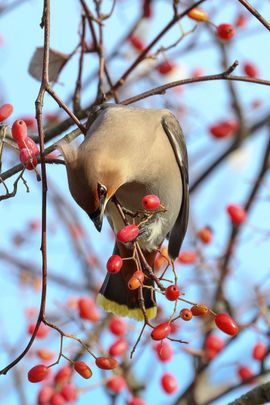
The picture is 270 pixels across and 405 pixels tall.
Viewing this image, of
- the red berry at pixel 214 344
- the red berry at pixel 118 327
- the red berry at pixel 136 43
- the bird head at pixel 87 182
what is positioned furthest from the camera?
the red berry at pixel 136 43

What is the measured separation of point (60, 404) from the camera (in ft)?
11.2

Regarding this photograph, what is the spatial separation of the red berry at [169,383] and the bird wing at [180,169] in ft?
2.07

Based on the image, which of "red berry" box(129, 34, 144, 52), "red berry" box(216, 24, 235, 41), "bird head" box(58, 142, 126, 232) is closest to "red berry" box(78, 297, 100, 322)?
"bird head" box(58, 142, 126, 232)

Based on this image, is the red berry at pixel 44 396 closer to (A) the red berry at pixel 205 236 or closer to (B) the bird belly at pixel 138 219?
(B) the bird belly at pixel 138 219

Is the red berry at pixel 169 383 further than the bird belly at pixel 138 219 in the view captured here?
Yes

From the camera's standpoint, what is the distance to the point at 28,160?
7.14 ft

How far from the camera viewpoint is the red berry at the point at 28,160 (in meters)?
2.18

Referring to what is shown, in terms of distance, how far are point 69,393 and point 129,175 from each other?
1182 mm

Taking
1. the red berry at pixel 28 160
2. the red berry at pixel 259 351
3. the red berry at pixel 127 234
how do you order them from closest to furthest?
the red berry at pixel 28 160, the red berry at pixel 127 234, the red berry at pixel 259 351

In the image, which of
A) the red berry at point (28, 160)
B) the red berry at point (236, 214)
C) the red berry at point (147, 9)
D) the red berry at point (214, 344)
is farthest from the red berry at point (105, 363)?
the red berry at point (147, 9)

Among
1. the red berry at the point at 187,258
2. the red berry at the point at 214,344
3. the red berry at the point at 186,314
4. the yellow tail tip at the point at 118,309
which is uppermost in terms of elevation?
the red berry at the point at 186,314

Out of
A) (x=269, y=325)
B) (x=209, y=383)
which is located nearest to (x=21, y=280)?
(x=209, y=383)

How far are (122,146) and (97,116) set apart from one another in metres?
0.32

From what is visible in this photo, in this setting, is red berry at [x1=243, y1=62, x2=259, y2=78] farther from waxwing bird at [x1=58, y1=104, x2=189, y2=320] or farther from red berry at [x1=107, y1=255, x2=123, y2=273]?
red berry at [x1=107, y1=255, x2=123, y2=273]
